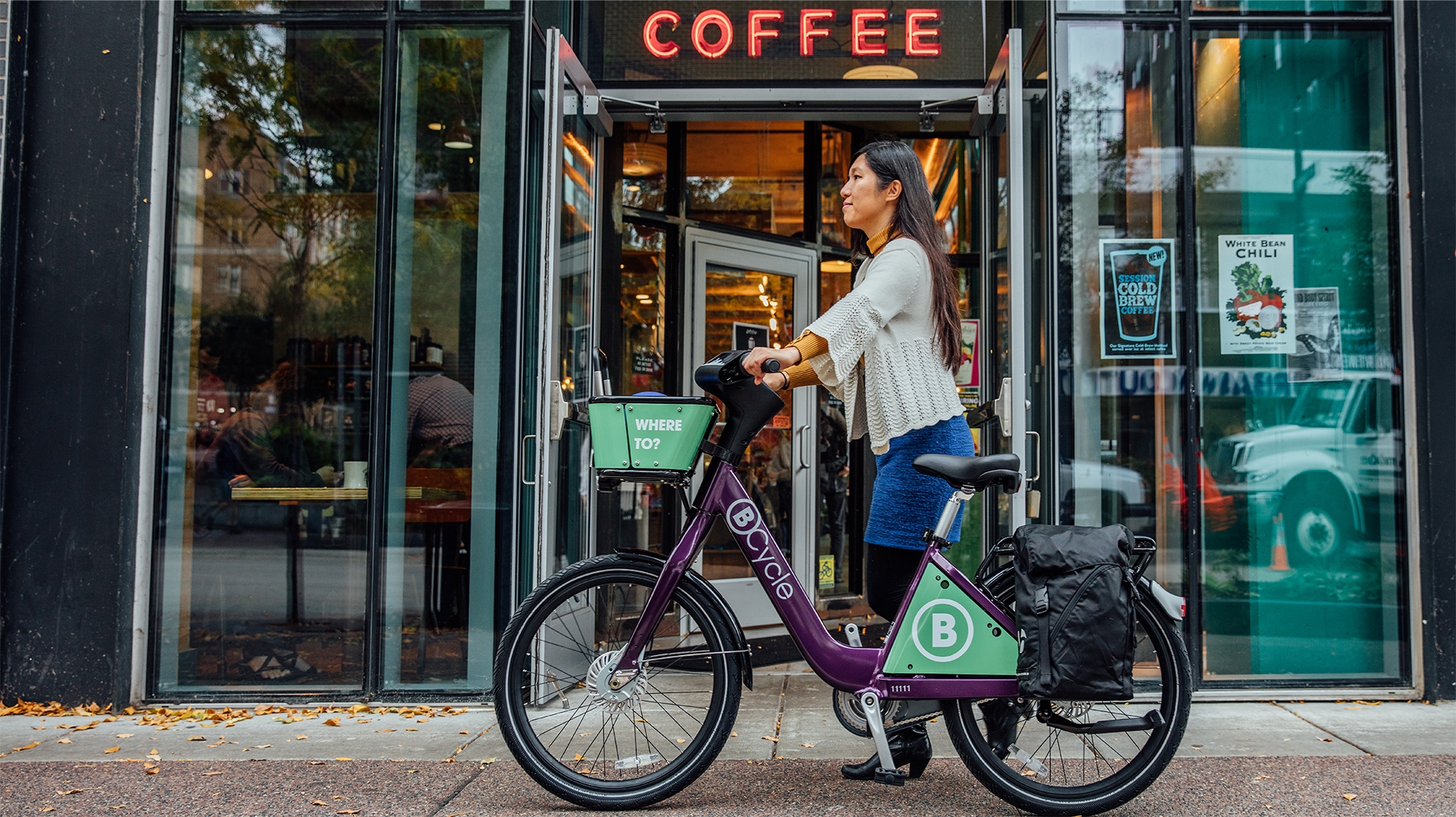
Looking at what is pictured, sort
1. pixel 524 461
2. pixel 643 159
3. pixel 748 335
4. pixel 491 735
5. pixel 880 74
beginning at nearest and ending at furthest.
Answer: pixel 491 735 < pixel 524 461 < pixel 880 74 < pixel 643 159 < pixel 748 335

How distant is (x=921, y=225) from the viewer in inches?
127

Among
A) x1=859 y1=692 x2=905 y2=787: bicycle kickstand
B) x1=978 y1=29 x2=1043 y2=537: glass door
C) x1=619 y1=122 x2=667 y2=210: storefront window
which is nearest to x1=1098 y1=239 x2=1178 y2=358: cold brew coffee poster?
x1=978 y1=29 x2=1043 y2=537: glass door

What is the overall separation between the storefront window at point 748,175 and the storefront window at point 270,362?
7.22 ft

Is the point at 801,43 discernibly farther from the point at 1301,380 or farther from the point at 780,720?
the point at 780,720

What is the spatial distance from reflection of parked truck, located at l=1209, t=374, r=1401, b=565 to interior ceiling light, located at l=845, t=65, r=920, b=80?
2263mm

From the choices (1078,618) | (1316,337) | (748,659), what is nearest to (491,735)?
(748,659)

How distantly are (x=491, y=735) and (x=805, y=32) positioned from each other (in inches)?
139

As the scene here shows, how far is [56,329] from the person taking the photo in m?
4.43

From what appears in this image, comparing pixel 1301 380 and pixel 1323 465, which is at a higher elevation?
pixel 1301 380

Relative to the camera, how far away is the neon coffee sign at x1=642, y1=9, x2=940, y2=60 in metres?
5.04

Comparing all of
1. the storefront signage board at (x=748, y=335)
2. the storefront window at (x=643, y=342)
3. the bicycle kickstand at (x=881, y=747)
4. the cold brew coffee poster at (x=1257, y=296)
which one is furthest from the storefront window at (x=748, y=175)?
the bicycle kickstand at (x=881, y=747)

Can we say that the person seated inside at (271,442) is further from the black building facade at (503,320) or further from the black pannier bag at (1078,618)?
the black pannier bag at (1078,618)

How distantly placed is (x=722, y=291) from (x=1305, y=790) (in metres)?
4.10

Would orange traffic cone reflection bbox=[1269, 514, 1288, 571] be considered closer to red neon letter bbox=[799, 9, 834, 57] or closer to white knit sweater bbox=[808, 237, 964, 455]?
white knit sweater bbox=[808, 237, 964, 455]
